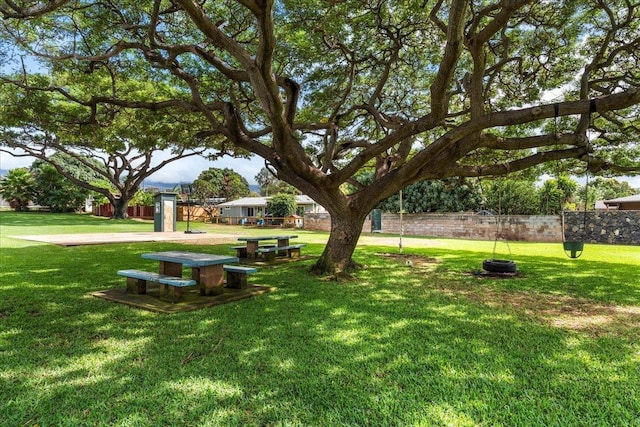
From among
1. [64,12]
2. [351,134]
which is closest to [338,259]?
[351,134]

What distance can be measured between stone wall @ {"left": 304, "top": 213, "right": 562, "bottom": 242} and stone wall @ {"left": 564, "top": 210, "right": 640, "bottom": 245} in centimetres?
81

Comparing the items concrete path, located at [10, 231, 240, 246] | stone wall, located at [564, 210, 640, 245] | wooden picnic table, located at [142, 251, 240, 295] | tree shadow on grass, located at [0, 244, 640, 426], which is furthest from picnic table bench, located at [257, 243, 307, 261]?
stone wall, located at [564, 210, 640, 245]

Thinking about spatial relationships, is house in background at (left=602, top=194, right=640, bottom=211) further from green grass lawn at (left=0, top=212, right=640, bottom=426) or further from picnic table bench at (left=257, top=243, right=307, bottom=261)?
picnic table bench at (left=257, top=243, right=307, bottom=261)

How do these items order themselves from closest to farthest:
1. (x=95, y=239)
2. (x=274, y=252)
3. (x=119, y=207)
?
(x=274, y=252) < (x=95, y=239) < (x=119, y=207)

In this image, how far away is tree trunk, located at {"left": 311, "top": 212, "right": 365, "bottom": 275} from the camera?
686 centimetres

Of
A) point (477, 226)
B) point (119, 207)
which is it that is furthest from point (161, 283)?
point (119, 207)

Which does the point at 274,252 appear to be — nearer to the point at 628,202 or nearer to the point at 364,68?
the point at 364,68

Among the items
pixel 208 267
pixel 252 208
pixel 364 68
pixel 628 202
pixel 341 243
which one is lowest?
pixel 208 267

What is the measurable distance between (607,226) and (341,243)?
52.2ft

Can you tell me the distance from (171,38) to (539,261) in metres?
10.4

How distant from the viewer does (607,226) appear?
16531mm

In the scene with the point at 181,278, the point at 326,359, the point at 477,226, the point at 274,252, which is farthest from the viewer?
the point at 477,226

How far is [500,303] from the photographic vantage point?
4.81 meters

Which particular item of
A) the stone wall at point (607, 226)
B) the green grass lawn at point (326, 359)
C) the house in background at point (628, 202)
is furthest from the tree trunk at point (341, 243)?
the house in background at point (628, 202)
